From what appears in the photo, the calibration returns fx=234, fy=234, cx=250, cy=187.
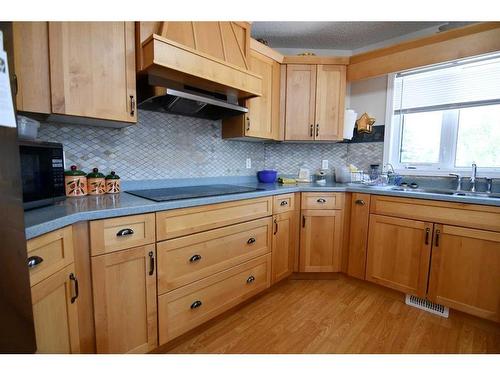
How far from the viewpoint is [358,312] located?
1.76 m

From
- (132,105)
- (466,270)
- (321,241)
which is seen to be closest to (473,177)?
(466,270)

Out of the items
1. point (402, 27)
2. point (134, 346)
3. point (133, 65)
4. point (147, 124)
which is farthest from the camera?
point (402, 27)

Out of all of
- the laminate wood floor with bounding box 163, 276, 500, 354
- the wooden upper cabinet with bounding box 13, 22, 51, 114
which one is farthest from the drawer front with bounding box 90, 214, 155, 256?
the laminate wood floor with bounding box 163, 276, 500, 354

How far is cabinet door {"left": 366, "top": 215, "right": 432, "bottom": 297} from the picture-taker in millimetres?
1764

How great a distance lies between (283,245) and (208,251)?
81 cm

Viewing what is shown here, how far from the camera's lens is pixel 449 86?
2.15 meters

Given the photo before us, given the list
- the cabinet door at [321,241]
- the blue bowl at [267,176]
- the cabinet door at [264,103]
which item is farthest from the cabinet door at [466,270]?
the cabinet door at [264,103]

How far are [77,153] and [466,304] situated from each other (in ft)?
9.06

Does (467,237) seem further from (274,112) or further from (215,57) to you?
(215,57)

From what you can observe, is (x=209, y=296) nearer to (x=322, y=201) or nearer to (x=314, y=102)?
(x=322, y=201)

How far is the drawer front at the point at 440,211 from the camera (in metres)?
1.51

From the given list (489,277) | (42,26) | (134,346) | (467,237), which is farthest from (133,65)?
(489,277)

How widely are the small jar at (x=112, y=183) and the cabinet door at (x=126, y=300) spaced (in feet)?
1.81

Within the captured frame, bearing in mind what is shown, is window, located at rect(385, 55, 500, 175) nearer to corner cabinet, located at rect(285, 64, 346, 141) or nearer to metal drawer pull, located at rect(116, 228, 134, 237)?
corner cabinet, located at rect(285, 64, 346, 141)
